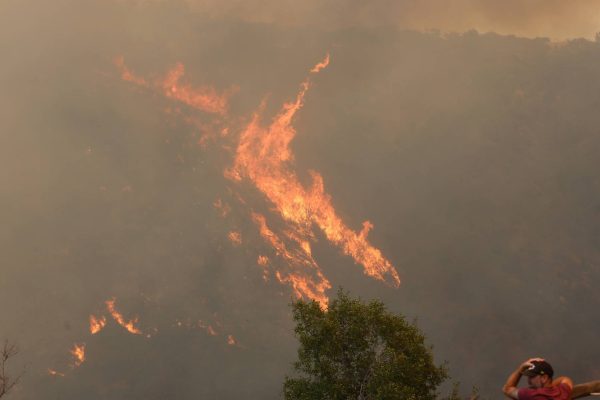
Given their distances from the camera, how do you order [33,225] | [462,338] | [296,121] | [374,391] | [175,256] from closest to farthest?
[374,391] < [462,338] < [175,256] < [33,225] < [296,121]

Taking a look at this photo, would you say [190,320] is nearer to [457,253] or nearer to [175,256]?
[175,256]

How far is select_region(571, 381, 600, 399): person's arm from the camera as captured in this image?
18.8ft

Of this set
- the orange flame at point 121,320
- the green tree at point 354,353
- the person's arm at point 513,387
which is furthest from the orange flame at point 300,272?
the person's arm at point 513,387

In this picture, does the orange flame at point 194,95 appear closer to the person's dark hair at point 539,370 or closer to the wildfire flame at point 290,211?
the wildfire flame at point 290,211

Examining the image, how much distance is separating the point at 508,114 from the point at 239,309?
87833 millimetres

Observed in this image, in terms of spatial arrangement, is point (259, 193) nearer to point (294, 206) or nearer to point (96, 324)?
point (294, 206)

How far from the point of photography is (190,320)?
10162 centimetres

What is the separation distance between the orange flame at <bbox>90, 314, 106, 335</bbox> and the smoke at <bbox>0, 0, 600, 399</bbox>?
5.85 ft

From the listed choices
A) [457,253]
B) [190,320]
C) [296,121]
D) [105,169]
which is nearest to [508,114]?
[457,253]

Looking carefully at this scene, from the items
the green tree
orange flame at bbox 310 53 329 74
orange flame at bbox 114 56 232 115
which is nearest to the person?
the green tree

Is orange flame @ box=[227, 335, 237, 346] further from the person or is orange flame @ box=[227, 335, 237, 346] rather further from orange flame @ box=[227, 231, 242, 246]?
the person

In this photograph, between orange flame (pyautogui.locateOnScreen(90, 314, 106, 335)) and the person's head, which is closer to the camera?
the person's head

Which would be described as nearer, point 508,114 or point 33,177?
point 33,177

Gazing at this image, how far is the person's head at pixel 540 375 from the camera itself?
6.27m
